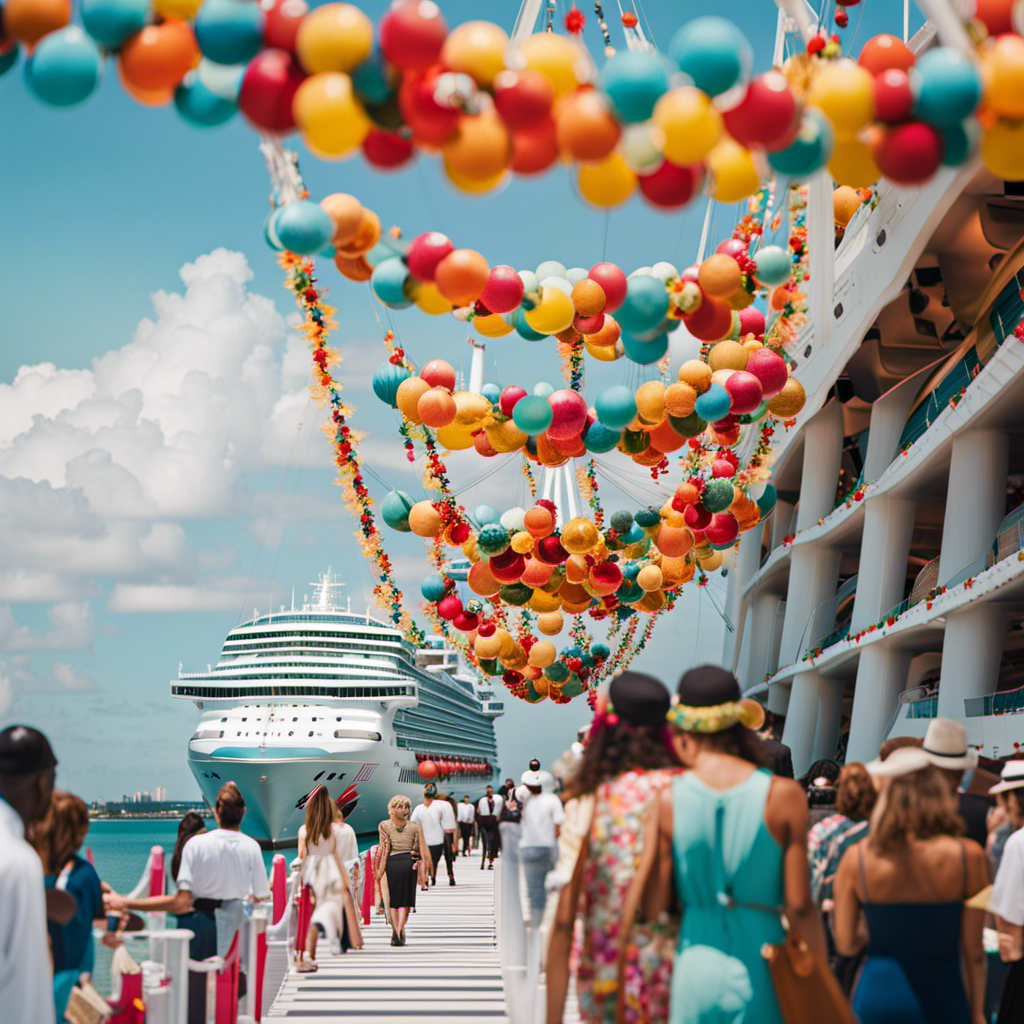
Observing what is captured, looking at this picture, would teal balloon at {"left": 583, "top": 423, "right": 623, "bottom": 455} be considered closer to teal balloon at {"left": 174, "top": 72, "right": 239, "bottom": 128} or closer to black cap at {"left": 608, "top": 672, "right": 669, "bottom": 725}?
teal balloon at {"left": 174, "top": 72, "right": 239, "bottom": 128}

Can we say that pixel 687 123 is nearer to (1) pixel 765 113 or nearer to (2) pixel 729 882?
(1) pixel 765 113

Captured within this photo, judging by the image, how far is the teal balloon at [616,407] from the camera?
28.5 ft

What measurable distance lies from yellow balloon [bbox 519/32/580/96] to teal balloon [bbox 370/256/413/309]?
1.59m

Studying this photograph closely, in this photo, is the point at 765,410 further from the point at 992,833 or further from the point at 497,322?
the point at 992,833

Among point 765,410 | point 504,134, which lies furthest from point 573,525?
point 504,134

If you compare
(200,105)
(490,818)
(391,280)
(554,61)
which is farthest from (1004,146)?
(490,818)

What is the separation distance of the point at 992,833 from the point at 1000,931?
29.0 inches

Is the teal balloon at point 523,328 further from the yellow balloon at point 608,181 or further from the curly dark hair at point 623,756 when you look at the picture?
the curly dark hair at point 623,756

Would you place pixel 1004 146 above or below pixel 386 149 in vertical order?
above

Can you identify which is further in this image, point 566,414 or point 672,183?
point 566,414

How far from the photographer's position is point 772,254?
310 inches

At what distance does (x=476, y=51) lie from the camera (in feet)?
13.6

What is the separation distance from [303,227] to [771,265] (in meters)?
3.93

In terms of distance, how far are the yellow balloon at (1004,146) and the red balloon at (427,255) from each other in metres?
2.46
